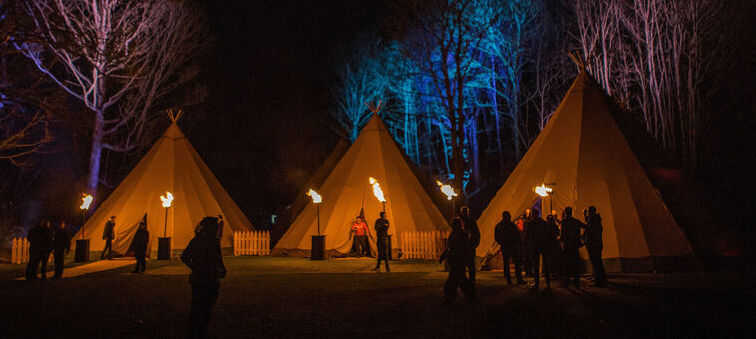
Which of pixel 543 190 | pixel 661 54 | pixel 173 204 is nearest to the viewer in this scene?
pixel 543 190

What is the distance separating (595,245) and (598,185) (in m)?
3.14

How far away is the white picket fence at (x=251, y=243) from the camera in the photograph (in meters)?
20.1

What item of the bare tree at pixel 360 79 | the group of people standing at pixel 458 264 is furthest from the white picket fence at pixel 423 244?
the bare tree at pixel 360 79

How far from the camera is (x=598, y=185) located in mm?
13102

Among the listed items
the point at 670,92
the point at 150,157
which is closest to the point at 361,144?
the point at 150,157

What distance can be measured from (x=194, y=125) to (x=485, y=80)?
19215mm

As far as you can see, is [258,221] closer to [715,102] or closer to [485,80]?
[485,80]

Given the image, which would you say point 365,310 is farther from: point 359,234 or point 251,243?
point 251,243

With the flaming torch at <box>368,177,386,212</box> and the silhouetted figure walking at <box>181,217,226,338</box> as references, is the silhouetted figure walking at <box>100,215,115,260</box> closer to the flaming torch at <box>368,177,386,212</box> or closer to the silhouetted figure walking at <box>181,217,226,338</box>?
the flaming torch at <box>368,177,386,212</box>

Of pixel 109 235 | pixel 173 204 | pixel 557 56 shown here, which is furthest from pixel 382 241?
pixel 557 56

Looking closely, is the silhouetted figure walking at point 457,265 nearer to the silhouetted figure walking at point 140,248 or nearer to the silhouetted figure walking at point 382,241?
the silhouetted figure walking at point 382,241

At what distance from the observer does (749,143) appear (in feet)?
85.4

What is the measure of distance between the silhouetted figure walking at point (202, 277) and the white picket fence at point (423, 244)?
11928mm

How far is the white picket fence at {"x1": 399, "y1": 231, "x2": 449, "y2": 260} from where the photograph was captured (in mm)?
17219
